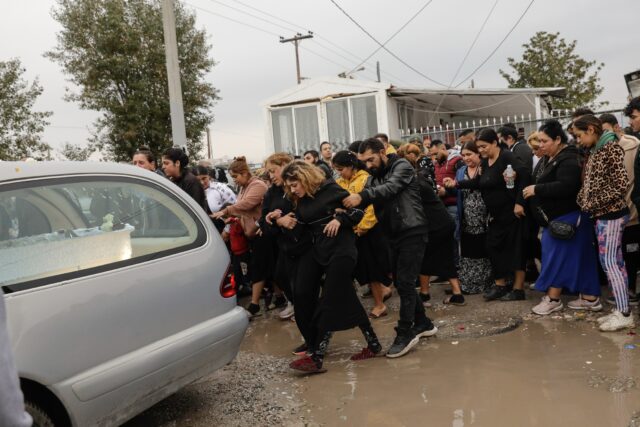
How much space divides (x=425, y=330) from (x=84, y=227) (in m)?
3.25

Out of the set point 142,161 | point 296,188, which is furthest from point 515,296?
point 142,161

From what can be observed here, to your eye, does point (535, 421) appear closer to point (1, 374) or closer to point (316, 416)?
point (316, 416)

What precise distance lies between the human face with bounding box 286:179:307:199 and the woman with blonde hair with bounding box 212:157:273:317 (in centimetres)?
214

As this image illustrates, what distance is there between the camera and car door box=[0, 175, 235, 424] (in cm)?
302

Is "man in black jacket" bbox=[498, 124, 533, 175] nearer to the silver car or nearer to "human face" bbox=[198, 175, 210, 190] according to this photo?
"human face" bbox=[198, 175, 210, 190]

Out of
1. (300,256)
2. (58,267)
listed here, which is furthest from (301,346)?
(58,267)

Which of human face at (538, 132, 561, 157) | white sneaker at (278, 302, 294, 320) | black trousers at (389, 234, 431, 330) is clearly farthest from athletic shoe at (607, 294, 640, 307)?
white sneaker at (278, 302, 294, 320)

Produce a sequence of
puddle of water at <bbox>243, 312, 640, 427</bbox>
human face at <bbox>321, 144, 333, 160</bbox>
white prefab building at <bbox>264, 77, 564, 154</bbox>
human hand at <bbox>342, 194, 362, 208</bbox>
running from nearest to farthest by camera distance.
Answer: puddle of water at <bbox>243, 312, 640, 427</bbox>
human hand at <bbox>342, 194, 362, 208</bbox>
human face at <bbox>321, 144, 333, 160</bbox>
white prefab building at <bbox>264, 77, 564, 154</bbox>

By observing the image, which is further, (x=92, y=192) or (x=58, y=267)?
(x=92, y=192)

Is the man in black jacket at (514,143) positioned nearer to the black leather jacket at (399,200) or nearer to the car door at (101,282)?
the black leather jacket at (399,200)

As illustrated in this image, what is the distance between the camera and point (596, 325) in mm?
5535

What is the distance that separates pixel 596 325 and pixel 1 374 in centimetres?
530

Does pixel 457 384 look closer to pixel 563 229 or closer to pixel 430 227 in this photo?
pixel 563 229

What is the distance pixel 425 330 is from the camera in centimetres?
558
